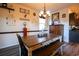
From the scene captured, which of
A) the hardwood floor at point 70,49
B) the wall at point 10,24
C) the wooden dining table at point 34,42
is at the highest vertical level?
the wall at point 10,24

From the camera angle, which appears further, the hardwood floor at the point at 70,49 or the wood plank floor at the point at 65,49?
the hardwood floor at the point at 70,49

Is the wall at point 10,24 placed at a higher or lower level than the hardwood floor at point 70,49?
higher

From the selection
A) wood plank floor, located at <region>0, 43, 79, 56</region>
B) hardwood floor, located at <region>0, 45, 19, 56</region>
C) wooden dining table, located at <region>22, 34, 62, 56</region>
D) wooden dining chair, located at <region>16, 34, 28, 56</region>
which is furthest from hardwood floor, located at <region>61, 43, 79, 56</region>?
hardwood floor, located at <region>0, 45, 19, 56</region>

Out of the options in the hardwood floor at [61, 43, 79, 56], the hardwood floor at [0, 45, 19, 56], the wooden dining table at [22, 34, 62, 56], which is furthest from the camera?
the hardwood floor at [61, 43, 79, 56]

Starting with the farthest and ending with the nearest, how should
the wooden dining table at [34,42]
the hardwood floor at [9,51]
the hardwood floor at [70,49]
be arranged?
the hardwood floor at [70,49] < the hardwood floor at [9,51] < the wooden dining table at [34,42]

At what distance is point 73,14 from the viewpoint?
217 cm

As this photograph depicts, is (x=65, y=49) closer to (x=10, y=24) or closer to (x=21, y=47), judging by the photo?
(x=21, y=47)

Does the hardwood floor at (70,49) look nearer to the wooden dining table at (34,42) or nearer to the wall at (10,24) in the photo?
the wooden dining table at (34,42)

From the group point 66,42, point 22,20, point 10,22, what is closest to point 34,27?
point 22,20

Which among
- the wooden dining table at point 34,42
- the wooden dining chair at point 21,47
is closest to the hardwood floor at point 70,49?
the wooden dining table at point 34,42

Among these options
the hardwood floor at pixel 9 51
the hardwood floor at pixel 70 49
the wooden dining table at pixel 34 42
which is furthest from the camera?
the hardwood floor at pixel 70 49

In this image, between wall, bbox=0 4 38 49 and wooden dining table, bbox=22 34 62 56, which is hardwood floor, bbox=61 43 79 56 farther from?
wall, bbox=0 4 38 49

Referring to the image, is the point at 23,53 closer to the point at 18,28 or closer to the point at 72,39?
the point at 18,28

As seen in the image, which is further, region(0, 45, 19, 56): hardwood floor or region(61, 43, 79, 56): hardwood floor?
region(61, 43, 79, 56): hardwood floor
